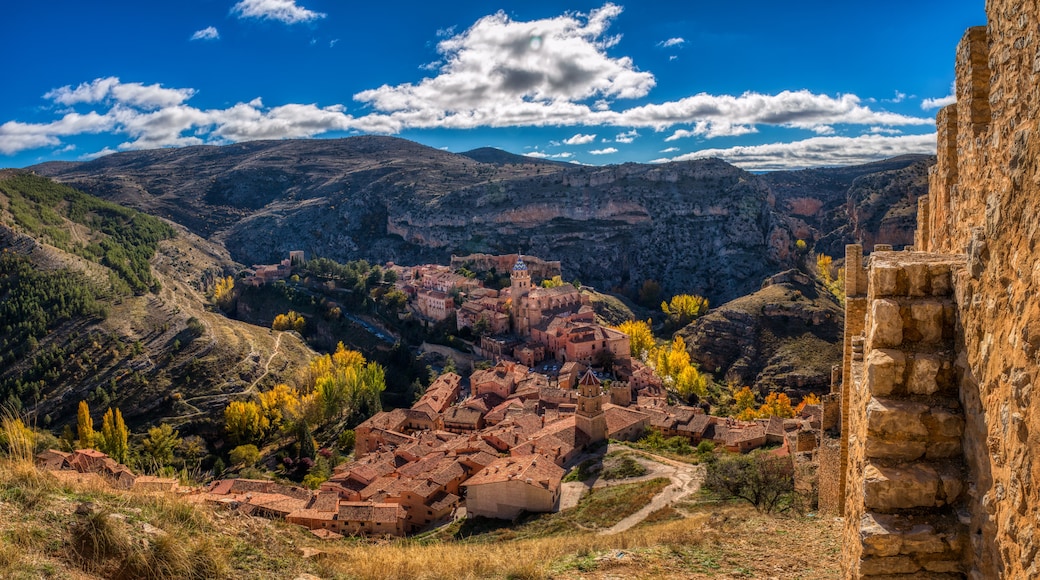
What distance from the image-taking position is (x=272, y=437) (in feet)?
138

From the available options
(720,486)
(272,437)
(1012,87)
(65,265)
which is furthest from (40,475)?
(65,265)

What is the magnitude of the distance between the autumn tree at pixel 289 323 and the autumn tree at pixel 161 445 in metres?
25.5

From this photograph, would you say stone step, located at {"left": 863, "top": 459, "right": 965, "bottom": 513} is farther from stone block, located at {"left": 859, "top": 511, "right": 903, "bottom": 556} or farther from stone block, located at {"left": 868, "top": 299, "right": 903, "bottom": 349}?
stone block, located at {"left": 868, "top": 299, "right": 903, "bottom": 349}

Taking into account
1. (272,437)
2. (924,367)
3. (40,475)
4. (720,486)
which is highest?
(924,367)

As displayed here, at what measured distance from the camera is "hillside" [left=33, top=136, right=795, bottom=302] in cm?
8694

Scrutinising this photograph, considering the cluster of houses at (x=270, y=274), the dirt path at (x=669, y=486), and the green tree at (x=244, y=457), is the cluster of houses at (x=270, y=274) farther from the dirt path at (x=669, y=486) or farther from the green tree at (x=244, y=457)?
the dirt path at (x=669, y=486)

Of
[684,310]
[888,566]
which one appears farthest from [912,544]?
[684,310]

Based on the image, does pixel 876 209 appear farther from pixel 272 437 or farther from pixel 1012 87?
pixel 1012 87

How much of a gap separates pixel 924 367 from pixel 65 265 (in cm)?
6903

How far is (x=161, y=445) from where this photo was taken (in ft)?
122

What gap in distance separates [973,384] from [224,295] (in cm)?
8176

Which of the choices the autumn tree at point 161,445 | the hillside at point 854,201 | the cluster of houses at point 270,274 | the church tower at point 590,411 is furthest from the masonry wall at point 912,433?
the cluster of houses at point 270,274

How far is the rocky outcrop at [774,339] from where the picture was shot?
47.8 m

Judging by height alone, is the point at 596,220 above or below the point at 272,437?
above
